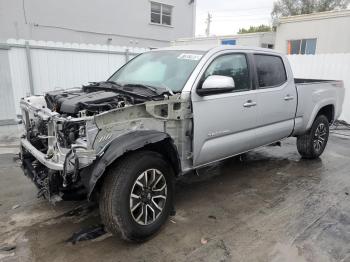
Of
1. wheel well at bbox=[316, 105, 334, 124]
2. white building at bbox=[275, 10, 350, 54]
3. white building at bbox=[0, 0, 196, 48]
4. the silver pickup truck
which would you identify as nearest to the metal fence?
the silver pickup truck

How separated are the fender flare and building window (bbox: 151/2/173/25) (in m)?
18.3

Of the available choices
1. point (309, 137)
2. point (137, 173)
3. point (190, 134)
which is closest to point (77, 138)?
point (137, 173)

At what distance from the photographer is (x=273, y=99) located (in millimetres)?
4715

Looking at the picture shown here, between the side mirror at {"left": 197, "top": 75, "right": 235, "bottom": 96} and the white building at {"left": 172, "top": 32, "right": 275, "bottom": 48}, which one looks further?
the white building at {"left": 172, "top": 32, "right": 275, "bottom": 48}

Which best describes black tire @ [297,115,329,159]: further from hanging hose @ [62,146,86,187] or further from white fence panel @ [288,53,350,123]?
hanging hose @ [62,146,86,187]

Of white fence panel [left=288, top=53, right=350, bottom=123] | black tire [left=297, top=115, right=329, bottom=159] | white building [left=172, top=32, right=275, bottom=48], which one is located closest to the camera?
black tire [left=297, top=115, right=329, bottom=159]

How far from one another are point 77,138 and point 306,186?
3.51 metres

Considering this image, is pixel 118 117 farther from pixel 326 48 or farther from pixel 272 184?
pixel 326 48

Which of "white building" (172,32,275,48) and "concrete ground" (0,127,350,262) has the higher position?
"white building" (172,32,275,48)

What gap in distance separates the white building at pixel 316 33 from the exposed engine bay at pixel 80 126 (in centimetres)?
1652

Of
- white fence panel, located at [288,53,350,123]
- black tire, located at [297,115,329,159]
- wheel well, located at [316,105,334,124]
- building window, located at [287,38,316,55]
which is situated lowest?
black tire, located at [297,115,329,159]

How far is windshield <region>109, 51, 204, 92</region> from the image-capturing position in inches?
150

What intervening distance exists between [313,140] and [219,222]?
318cm

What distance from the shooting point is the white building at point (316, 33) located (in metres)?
16.7
